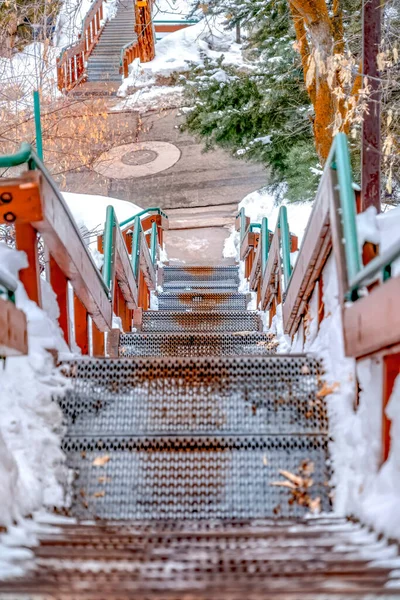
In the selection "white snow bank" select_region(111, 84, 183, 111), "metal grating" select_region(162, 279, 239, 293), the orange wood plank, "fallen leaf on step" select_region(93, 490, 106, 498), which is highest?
"white snow bank" select_region(111, 84, 183, 111)

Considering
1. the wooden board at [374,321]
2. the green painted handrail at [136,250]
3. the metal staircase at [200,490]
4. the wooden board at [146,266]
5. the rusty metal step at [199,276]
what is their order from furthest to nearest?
the rusty metal step at [199,276], the wooden board at [146,266], the green painted handrail at [136,250], the wooden board at [374,321], the metal staircase at [200,490]

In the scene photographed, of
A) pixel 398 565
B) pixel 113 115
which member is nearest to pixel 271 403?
pixel 398 565

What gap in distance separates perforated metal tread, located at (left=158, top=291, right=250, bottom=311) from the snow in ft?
14.3

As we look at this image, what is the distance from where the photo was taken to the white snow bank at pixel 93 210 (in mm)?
10164

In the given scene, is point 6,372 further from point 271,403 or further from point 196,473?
point 271,403

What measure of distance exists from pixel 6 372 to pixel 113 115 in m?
14.9

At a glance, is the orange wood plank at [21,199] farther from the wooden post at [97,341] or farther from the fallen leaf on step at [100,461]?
the wooden post at [97,341]

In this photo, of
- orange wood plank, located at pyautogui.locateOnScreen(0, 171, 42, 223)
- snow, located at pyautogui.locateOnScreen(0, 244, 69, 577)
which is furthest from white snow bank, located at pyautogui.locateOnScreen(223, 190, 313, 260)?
orange wood plank, located at pyautogui.locateOnScreen(0, 171, 42, 223)

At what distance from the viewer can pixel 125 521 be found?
2.33 meters

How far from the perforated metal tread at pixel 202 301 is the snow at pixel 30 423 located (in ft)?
14.3

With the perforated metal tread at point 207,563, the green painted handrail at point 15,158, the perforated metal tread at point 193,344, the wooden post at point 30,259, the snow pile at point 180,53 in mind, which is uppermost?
the snow pile at point 180,53

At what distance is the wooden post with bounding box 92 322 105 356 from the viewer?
13.9 ft

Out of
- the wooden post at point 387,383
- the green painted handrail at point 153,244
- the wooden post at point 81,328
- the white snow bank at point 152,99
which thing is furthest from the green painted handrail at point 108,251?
the white snow bank at point 152,99

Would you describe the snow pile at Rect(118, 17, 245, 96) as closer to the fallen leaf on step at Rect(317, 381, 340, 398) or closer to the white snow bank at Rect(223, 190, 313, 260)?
the white snow bank at Rect(223, 190, 313, 260)
